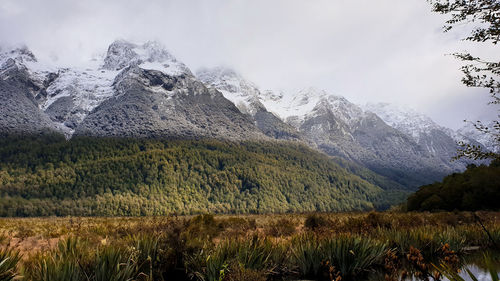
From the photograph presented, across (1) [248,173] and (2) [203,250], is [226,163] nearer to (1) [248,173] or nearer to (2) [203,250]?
(1) [248,173]

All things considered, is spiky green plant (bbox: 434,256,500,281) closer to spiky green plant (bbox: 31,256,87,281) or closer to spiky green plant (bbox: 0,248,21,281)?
spiky green plant (bbox: 31,256,87,281)

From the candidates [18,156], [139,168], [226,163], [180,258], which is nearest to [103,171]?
[139,168]

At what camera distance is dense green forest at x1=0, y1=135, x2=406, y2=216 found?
115938 millimetres

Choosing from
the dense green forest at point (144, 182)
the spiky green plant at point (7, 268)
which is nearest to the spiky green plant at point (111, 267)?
the spiky green plant at point (7, 268)

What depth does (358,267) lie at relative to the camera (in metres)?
6.23

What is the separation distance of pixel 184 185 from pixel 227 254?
502 feet

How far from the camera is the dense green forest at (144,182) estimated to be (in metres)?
116

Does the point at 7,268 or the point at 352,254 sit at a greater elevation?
the point at 7,268

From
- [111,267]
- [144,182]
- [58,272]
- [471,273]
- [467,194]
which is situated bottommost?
[467,194]

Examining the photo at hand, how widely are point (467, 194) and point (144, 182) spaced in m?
139

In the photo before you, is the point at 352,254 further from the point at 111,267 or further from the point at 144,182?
the point at 144,182

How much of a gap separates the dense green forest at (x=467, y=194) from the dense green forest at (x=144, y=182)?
10694cm

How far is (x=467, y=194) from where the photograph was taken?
2861cm

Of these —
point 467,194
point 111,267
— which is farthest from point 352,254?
point 467,194
